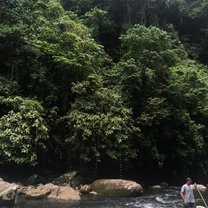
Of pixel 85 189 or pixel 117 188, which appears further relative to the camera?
pixel 85 189

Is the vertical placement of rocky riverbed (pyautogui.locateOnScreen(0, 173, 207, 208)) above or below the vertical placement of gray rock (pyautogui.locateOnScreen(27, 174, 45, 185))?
below

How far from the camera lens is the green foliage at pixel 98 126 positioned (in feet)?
67.7

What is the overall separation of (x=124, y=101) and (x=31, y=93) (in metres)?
6.10

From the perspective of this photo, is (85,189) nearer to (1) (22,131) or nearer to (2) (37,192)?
(2) (37,192)

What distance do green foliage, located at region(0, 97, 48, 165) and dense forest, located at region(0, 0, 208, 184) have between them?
0.06 meters

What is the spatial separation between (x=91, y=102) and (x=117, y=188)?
5.54 meters

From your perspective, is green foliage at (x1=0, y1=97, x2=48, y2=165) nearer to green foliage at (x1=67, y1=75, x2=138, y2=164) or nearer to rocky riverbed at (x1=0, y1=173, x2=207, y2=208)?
rocky riverbed at (x1=0, y1=173, x2=207, y2=208)

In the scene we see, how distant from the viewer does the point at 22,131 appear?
19578 mm

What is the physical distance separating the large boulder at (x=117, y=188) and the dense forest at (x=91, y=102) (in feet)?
5.59

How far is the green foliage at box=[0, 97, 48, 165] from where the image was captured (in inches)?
756

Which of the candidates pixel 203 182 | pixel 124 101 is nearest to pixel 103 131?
pixel 124 101

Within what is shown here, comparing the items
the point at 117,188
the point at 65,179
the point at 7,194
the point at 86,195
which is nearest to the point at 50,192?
the point at 86,195

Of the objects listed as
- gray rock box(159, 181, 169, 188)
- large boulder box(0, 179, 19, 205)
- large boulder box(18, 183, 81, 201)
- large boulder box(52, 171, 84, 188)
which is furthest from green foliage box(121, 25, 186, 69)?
large boulder box(0, 179, 19, 205)

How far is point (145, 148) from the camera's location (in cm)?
2416
